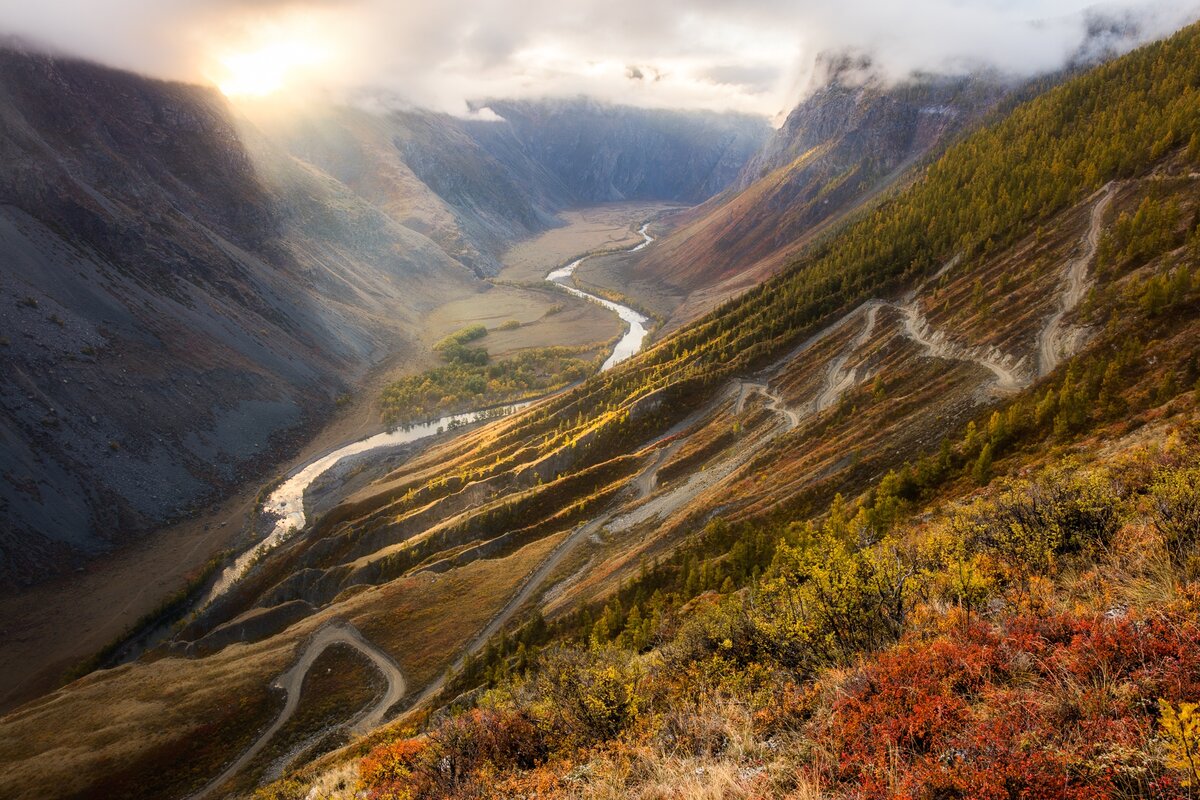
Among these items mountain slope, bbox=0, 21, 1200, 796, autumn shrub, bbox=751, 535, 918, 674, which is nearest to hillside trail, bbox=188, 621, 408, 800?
mountain slope, bbox=0, 21, 1200, 796

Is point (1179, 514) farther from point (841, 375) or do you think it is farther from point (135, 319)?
point (135, 319)

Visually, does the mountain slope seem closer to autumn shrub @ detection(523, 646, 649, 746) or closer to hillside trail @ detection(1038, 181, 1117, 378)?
autumn shrub @ detection(523, 646, 649, 746)

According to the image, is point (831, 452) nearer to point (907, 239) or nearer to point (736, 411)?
point (736, 411)

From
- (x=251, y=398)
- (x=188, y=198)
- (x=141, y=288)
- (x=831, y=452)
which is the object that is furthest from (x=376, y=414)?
(x=831, y=452)

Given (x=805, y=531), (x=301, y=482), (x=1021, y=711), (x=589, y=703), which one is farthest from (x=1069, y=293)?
(x=301, y=482)

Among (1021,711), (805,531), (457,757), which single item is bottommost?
(457,757)

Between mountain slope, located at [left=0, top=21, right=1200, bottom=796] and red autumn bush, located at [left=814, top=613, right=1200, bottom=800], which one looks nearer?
red autumn bush, located at [left=814, top=613, right=1200, bottom=800]
